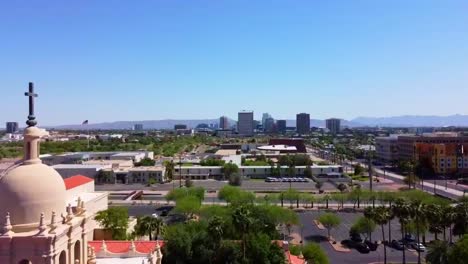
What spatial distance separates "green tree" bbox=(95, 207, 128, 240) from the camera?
1602 inches

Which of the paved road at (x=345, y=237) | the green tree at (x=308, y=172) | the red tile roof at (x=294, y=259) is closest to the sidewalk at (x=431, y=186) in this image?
the green tree at (x=308, y=172)

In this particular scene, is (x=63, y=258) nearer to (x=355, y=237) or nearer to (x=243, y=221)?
(x=243, y=221)

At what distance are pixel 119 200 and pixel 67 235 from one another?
6804 cm

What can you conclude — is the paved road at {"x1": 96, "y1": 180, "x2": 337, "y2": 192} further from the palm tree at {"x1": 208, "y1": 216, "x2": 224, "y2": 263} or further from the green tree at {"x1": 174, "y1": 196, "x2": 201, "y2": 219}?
the palm tree at {"x1": 208, "y1": 216, "x2": 224, "y2": 263}

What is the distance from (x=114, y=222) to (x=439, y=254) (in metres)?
27.7

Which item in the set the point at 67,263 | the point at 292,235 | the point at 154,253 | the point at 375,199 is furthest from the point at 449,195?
the point at 67,263

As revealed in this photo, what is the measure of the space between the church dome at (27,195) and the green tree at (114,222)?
2716 centimetres

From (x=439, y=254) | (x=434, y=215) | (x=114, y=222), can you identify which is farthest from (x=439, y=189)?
(x=114, y=222)

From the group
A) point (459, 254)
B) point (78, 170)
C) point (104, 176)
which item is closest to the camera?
point (459, 254)

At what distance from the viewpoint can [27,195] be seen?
1401 centimetres

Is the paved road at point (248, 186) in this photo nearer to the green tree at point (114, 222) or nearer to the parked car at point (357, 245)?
the parked car at point (357, 245)

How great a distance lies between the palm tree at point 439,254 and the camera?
3375cm

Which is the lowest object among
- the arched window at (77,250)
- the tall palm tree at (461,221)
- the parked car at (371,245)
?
the parked car at (371,245)

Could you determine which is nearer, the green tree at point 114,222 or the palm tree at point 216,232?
the palm tree at point 216,232
